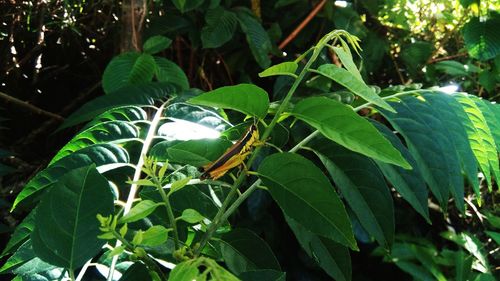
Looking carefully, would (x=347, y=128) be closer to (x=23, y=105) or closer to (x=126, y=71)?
(x=126, y=71)

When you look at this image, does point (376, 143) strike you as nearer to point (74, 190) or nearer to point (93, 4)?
point (74, 190)

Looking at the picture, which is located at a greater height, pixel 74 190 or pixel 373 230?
pixel 74 190

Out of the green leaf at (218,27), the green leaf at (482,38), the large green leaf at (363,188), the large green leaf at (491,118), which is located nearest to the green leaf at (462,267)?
the green leaf at (482,38)

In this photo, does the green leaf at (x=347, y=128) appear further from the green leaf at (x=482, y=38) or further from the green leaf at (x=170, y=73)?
the green leaf at (x=482, y=38)

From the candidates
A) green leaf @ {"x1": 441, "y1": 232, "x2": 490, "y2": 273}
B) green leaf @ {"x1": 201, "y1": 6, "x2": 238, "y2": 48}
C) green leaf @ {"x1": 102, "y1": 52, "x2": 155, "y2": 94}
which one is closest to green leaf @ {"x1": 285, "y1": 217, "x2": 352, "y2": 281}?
green leaf @ {"x1": 102, "y1": 52, "x2": 155, "y2": 94}

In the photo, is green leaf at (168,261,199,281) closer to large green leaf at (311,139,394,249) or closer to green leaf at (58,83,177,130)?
large green leaf at (311,139,394,249)

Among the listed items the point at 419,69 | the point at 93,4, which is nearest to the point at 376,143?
the point at 93,4

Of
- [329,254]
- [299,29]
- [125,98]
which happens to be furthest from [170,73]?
[329,254]
